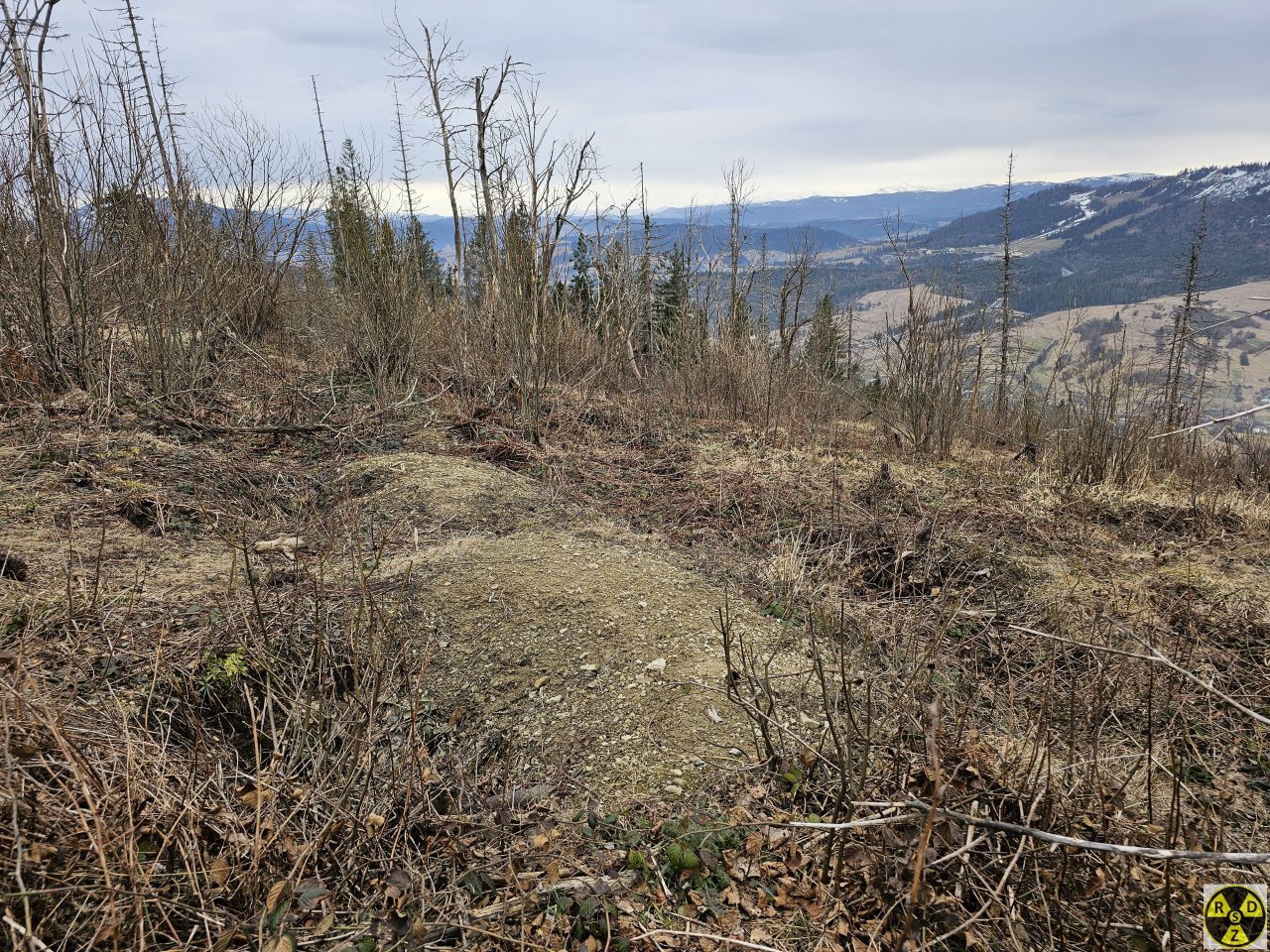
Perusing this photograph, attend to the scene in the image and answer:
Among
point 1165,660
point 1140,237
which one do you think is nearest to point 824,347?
point 1165,660

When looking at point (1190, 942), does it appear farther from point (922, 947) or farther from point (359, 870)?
point (359, 870)

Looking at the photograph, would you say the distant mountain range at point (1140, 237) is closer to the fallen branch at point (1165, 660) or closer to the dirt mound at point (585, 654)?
the dirt mound at point (585, 654)

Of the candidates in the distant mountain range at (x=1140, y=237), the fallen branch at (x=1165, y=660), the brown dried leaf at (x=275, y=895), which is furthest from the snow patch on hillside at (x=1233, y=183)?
the brown dried leaf at (x=275, y=895)

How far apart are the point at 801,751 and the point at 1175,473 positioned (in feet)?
23.9

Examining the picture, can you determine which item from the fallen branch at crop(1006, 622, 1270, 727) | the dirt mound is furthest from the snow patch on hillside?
the fallen branch at crop(1006, 622, 1270, 727)

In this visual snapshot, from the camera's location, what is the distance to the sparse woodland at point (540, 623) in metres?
1.65

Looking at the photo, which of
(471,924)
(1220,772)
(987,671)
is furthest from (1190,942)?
(987,671)

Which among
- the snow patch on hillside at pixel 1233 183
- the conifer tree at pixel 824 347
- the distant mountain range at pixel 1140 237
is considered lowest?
the conifer tree at pixel 824 347

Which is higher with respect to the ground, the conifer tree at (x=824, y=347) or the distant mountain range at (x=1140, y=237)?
the distant mountain range at (x=1140, y=237)

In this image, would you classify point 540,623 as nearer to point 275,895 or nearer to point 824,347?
point 275,895

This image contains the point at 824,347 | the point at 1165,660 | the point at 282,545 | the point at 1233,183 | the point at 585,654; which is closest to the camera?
the point at 1165,660

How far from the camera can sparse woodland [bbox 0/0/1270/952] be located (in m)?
1.65

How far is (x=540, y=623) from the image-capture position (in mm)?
3418

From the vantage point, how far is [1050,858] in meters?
1.74
